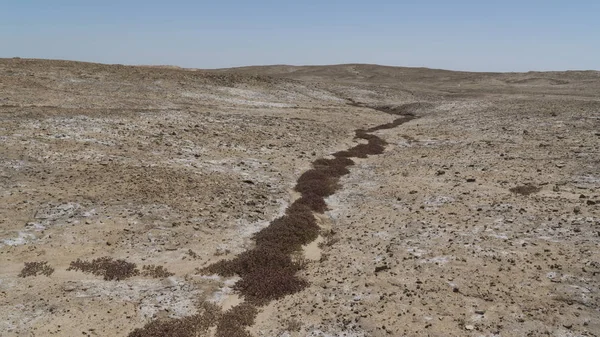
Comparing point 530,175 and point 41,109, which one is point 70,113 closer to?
point 41,109

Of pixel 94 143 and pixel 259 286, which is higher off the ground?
pixel 94 143

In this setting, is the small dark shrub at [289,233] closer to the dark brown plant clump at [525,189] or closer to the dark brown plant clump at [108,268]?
the dark brown plant clump at [108,268]

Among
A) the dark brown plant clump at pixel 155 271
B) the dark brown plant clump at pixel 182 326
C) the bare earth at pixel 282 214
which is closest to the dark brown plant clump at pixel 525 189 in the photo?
the bare earth at pixel 282 214

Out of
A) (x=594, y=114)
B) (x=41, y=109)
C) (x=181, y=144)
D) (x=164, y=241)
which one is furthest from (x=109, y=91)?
(x=594, y=114)

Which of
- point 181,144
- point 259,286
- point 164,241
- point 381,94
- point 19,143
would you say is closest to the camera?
point 259,286

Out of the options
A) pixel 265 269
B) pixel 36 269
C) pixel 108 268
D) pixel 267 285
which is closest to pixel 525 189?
pixel 265 269

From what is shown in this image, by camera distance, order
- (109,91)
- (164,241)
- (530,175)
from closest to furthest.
A: (164,241) < (530,175) < (109,91)

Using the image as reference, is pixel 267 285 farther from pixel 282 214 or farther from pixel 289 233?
pixel 282 214
